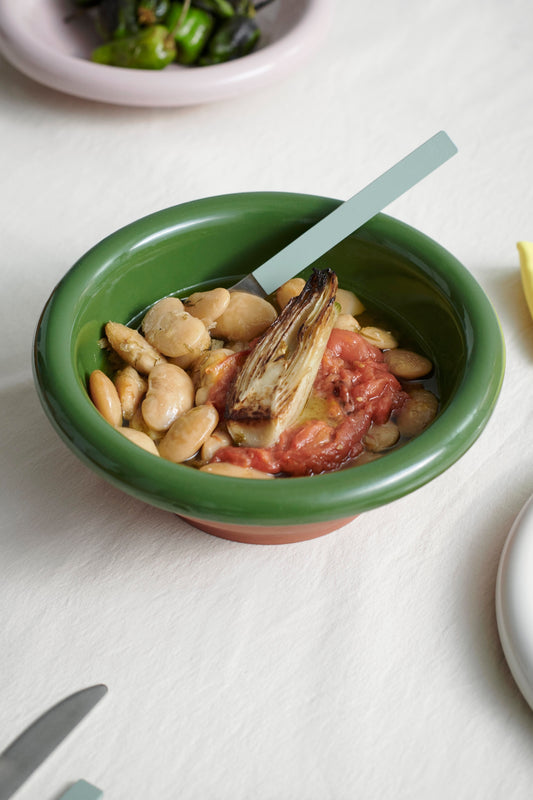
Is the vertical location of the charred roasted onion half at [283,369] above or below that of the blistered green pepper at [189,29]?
below

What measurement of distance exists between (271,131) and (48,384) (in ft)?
2.44

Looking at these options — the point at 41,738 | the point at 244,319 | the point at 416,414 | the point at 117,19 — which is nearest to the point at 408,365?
the point at 416,414

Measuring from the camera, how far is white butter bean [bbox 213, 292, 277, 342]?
82 centimetres

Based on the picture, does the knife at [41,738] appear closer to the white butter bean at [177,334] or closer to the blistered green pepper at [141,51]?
the white butter bean at [177,334]

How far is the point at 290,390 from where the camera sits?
28.9 inches

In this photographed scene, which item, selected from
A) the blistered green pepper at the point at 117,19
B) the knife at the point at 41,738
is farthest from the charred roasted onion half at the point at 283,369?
the blistered green pepper at the point at 117,19

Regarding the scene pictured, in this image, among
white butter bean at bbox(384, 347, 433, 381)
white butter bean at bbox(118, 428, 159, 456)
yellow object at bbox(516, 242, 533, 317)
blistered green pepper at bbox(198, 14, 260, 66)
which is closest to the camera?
white butter bean at bbox(118, 428, 159, 456)

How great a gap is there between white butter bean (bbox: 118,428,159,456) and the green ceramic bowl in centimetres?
5

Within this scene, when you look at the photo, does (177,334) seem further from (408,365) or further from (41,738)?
(41,738)

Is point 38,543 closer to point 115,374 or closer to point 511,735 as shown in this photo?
point 115,374

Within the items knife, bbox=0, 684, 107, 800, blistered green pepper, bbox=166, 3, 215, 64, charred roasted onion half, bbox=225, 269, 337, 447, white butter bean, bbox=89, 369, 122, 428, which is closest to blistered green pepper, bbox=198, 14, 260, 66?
blistered green pepper, bbox=166, 3, 215, 64

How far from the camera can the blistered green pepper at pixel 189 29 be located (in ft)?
4.41

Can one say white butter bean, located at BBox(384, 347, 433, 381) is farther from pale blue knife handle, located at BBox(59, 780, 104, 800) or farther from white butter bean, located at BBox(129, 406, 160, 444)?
pale blue knife handle, located at BBox(59, 780, 104, 800)

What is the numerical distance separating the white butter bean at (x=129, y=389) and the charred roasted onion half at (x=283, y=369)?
0.09 m
